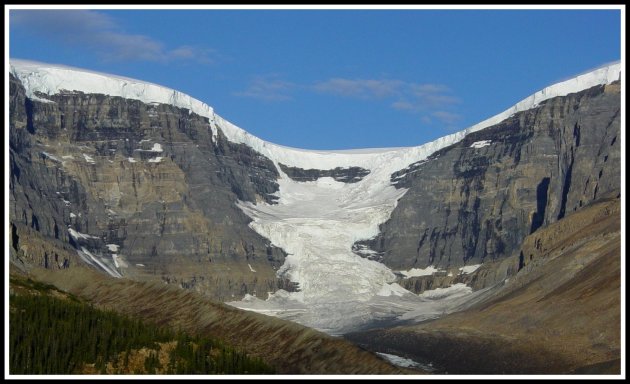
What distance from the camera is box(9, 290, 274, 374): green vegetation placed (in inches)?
Answer: 5354

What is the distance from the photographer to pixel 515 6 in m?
106

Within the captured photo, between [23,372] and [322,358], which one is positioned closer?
[23,372]

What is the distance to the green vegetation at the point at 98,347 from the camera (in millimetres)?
136000

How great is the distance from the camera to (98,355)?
139750 millimetres

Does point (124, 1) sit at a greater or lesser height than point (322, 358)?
greater

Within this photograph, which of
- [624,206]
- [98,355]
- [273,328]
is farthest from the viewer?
[273,328]

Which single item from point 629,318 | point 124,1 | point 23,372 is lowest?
point 23,372

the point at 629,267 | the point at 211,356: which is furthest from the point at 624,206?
the point at 211,356

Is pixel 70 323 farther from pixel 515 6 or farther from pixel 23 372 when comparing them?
pixel 515 6

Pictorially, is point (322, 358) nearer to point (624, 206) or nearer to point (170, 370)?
point (170, 370)

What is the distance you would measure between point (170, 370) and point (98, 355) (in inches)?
276

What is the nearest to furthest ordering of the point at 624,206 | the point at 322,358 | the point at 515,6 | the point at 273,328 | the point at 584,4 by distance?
the point at 515,6
the point at 584,4
the point at 624,206
the point at 322,358
the point at 273,328

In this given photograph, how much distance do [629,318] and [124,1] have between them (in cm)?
6302

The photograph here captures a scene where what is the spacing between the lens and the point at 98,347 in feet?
464
